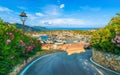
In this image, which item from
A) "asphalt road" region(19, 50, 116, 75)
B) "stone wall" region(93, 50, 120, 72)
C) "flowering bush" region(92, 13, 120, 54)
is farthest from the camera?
"flowering bush" region(92, 13, 120, 54)

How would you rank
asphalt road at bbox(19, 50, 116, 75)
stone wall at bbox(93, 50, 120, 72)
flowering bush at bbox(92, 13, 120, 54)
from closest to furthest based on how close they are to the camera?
asphalt road at bbox(19, 50, 116, 75), stone wall at bbox(93, 50, 120, 72), flowering bush at bbox(92, 13, 120, 54)

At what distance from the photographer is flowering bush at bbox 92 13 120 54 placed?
20.2 meters

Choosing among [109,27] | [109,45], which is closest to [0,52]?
[109,45]

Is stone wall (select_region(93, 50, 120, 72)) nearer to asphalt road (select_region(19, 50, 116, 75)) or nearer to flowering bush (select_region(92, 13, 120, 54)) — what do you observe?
flowering bush (select_region(92, 13, 120, 54))

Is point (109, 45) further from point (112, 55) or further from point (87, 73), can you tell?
point (87, 73)

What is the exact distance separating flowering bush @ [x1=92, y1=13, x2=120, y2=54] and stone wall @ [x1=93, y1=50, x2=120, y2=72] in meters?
0.50

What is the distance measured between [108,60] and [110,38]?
2.51 m

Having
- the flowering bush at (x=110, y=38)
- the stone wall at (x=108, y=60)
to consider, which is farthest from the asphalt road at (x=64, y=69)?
the flowering bush at (x=110, y=38)

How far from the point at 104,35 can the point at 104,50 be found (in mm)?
2068

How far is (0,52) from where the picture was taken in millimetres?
13188

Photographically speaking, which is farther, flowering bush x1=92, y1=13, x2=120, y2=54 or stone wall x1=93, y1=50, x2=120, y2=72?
flowering bush x1=92, y1=13, x2=120, y2=54

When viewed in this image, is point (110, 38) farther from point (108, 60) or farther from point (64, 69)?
point (64, 69)

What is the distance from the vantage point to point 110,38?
73.2 feet

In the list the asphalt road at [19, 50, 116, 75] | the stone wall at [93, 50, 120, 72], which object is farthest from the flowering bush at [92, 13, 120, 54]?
the asphalt road at [19, 50, 116, 75]
